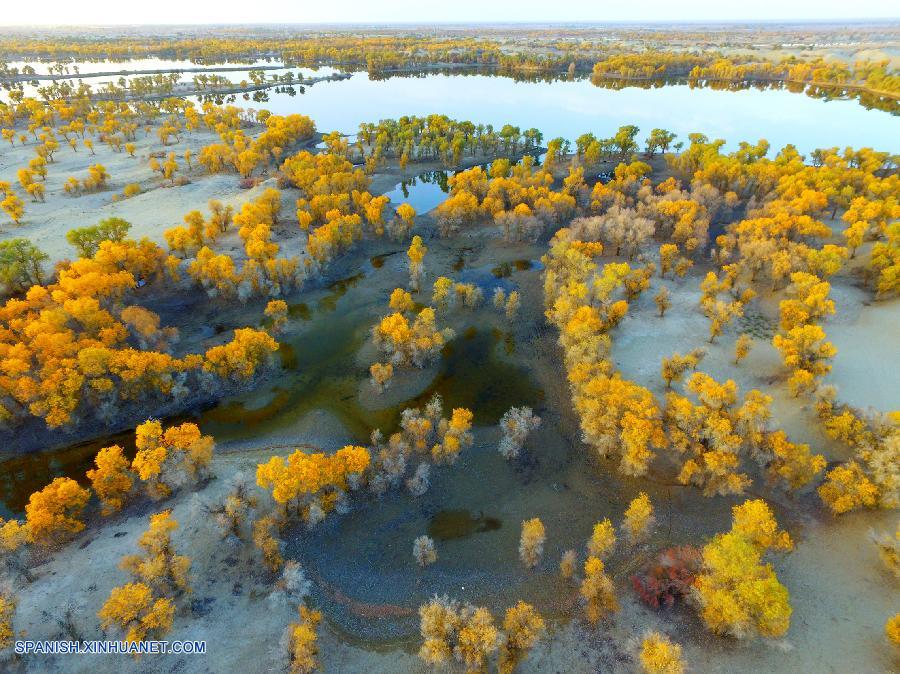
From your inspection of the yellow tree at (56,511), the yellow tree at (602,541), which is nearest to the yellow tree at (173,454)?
the yellow tree at (56,511)

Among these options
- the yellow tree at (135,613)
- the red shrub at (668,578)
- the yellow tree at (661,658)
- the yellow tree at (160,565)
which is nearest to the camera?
the yellow tree at (661,658)

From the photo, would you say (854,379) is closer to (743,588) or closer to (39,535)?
(743,588)

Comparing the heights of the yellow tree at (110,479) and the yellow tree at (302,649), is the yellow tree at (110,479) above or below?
above

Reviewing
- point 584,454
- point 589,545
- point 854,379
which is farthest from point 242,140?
point 854,379

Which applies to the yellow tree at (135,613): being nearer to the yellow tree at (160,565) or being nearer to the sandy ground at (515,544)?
the yellow tree at (160,565)

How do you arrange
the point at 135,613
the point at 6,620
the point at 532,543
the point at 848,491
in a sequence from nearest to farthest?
the point at 6,620, the point at 135,613, the point at 532,543, the point at 848,491

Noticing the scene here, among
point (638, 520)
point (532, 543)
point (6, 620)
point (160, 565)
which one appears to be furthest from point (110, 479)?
point (638, 520)

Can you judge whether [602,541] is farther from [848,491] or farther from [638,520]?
[848,491]

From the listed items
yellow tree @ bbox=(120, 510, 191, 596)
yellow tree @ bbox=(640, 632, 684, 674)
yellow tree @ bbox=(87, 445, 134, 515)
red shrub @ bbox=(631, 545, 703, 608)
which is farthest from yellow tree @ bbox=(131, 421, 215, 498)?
red shrub @ bbox=(631, 545, 703, 608)
